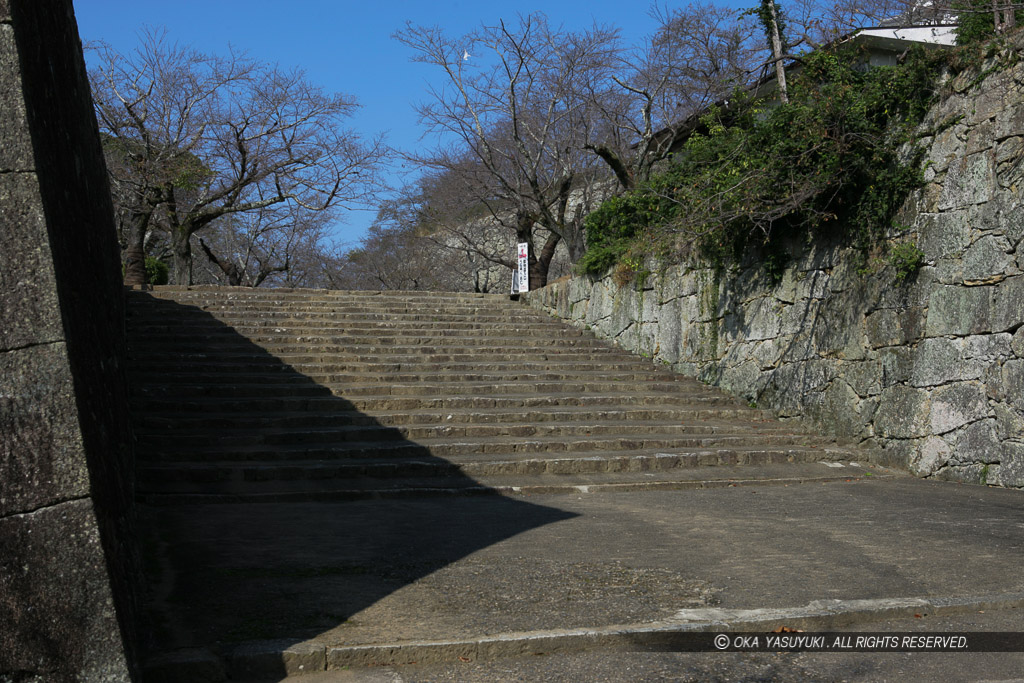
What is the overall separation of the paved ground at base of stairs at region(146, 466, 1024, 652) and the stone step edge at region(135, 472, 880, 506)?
26 centimetres

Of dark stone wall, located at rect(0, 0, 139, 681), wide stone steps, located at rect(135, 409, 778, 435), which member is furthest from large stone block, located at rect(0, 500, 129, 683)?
wide stone steps, located at rect(135, 409, 778, 435)

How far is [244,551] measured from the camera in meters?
5.28

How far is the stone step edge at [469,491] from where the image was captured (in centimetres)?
725

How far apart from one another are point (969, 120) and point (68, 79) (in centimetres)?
812

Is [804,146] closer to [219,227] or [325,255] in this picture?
[219,227]

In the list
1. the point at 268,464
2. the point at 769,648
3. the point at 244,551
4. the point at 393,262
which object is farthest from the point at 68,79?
the point at 393,262

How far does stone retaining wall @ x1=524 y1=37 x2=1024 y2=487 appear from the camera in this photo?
25.7 feet

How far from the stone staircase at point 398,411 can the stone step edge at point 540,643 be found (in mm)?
4065

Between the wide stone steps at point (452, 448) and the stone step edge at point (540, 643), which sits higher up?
the wide stone steps at point (452, 448)

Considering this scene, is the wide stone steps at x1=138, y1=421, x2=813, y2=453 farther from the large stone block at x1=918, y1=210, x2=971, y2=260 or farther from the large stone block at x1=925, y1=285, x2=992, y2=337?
the large stone block at x1=918, y1=210, x2=971, y2=260

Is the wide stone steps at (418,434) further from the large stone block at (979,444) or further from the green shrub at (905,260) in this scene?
the green shrub at (905,260)

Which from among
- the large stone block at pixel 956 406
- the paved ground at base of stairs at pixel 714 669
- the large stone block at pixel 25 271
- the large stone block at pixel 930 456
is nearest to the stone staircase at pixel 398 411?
the large stone block at pixel 930 456

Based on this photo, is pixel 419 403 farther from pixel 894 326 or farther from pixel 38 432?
pixel 38 432

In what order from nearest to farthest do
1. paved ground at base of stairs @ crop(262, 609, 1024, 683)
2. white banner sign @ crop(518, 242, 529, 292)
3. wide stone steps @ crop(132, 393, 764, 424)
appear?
1. paved ground at base of stairs @ crop(262, 609, 1024, 683)
2. wide stone steps @ crop(132, 393, 764, 424)
3. white banner sign @ crop(518, 242, 529, 292)
